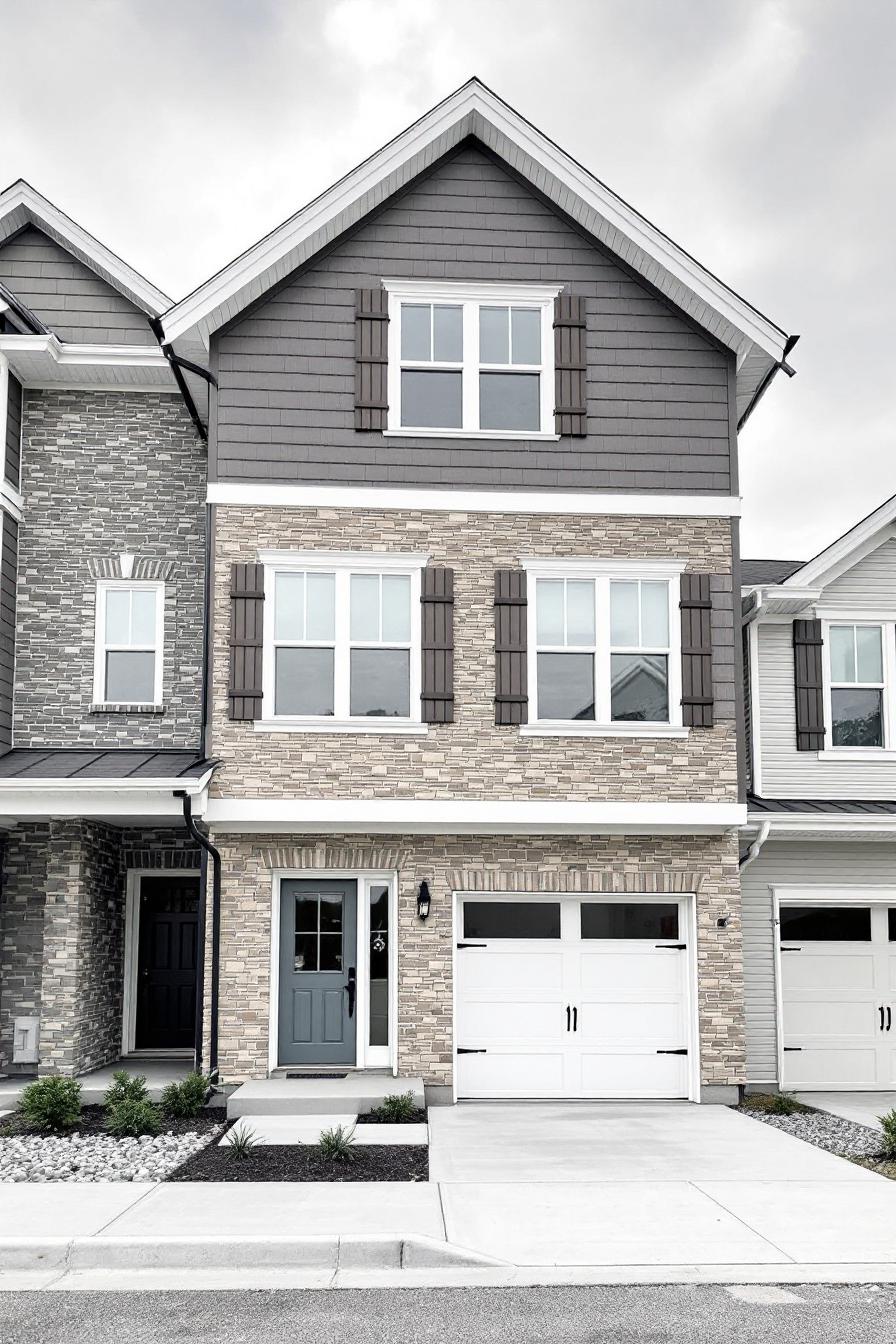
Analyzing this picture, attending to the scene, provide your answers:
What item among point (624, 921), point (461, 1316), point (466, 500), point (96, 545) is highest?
point (466, 500)

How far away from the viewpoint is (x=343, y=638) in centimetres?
1363

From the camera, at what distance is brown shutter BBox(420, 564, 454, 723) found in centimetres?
1356

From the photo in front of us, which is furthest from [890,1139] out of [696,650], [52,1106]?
[52,1106]

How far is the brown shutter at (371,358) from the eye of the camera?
1394cm

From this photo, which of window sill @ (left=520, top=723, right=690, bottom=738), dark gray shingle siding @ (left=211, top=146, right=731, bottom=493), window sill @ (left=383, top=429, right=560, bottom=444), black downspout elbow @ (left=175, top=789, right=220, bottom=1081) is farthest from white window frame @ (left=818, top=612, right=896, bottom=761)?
black downspout elbow @ (left=175, top=789, right=220, bottom=1081)

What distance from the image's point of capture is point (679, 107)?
1848 centimetres

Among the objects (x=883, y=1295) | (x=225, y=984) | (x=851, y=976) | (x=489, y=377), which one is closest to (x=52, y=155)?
(x=489, y=377)

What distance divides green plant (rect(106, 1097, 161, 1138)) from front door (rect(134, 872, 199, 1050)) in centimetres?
413

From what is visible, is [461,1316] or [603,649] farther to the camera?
[603,649]

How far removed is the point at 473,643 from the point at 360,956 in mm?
3554

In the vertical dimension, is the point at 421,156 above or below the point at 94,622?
above

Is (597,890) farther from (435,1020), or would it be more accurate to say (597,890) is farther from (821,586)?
(821,586)

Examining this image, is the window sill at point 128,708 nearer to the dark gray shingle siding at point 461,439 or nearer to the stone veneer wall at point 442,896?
the stone veneer wall at point 442,896

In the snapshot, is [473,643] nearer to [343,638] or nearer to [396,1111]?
[343,638]
